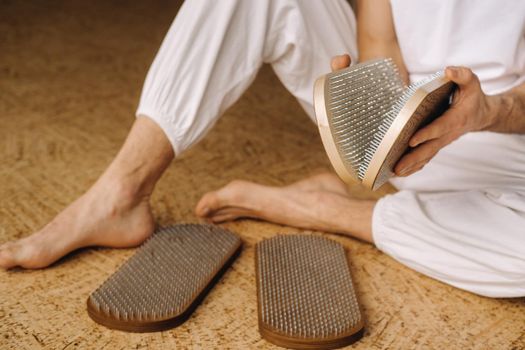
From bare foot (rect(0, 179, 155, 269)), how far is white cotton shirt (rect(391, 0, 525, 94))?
582 mm

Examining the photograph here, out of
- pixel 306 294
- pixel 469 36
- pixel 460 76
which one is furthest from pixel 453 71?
pixel 306 294

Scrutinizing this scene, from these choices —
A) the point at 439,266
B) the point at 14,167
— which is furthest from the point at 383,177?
the point at 14,167

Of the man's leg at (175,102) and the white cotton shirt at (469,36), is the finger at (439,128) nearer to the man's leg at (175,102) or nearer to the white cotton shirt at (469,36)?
the white cotton shirt at (469,36)

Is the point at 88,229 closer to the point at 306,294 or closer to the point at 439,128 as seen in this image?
the point at 306,294

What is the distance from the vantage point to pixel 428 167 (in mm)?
1208

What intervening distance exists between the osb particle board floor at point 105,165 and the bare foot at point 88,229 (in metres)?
0.03

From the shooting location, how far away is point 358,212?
124 centimetres

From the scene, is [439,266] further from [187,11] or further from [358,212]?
[187,11]

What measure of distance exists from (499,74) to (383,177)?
0.39m

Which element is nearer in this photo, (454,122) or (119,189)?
(454,122)

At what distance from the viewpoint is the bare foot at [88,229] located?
1.10 m

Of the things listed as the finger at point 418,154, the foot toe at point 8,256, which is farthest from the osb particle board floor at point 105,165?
the finger at point 418,154

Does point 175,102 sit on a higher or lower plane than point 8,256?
higher

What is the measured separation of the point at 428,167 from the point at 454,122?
346 millimetres
